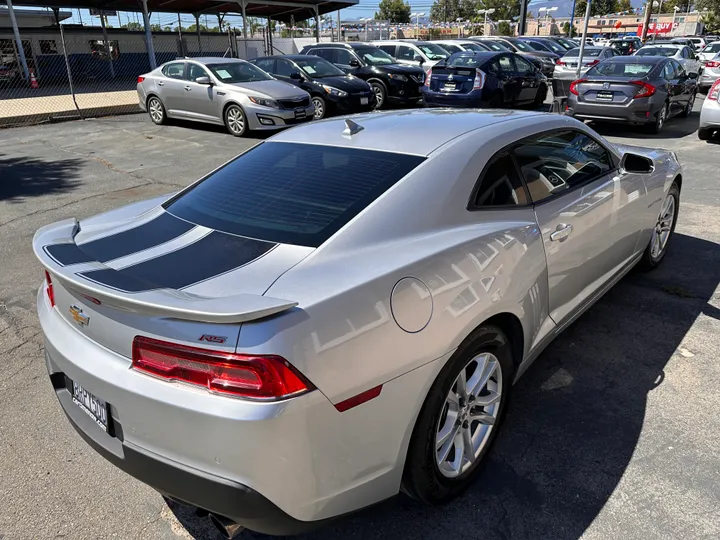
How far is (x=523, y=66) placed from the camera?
14.2 meters

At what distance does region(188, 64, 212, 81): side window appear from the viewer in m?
12.1

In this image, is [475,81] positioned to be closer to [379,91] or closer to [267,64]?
[379,91]

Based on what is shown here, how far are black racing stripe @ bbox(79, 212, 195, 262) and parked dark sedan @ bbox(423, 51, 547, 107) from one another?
11026mm

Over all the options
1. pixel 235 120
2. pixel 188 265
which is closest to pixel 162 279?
pixel 188 265

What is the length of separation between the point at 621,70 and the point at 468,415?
11.3 metres

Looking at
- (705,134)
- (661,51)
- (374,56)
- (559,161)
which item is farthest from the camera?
(661,51)

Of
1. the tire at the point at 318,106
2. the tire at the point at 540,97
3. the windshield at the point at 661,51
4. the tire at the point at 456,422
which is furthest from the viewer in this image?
the windshield at the point at 661,51

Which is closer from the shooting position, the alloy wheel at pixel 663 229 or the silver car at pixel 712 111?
the alloy wheel at pixel 663 229

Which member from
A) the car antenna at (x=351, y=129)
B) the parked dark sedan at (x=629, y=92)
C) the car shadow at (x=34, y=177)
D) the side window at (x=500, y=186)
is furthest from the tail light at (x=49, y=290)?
the parked dark sedan at (x=629, y=92)

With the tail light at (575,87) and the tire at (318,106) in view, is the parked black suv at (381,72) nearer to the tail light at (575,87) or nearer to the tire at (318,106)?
the tire at (318,106)

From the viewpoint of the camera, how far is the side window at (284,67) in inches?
534

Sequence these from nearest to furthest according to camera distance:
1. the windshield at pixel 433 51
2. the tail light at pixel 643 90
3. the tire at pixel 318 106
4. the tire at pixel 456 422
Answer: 1. the tire at pixel 456 422
2. the tail light at pixel 643 90
3. the tire at pixel 318 106
4. the windshield at pixel 433 51

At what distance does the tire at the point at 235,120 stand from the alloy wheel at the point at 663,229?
27.9 ft

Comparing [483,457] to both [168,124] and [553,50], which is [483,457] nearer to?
[168,124]
